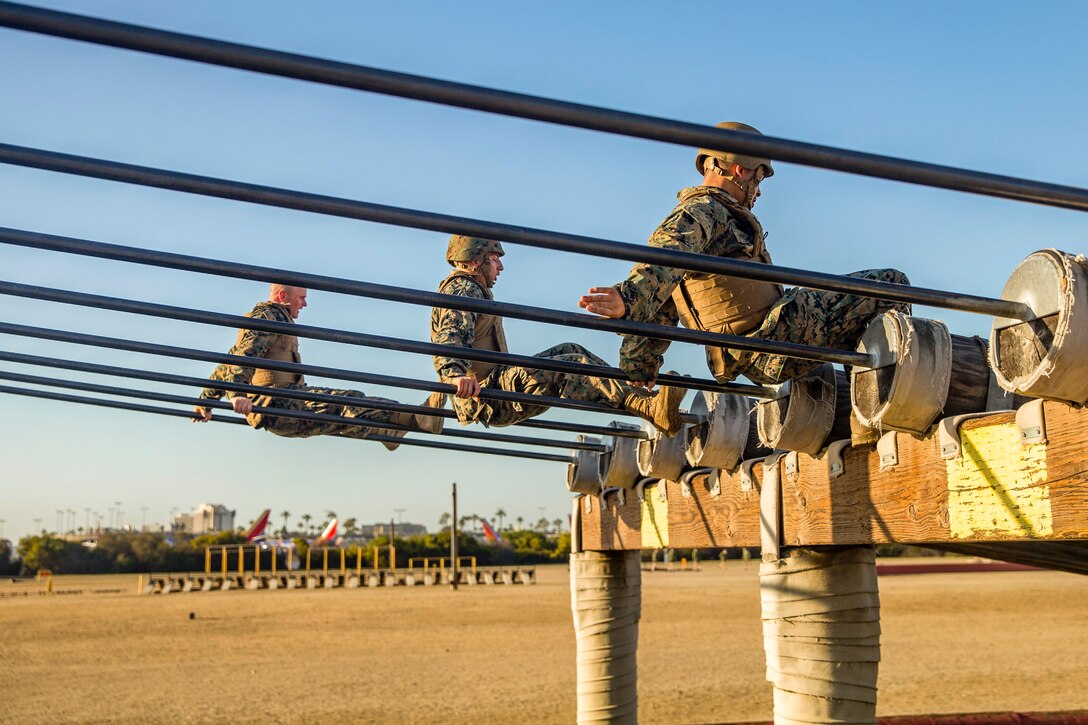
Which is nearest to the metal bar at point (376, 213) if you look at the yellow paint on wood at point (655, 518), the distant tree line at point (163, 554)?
the yellow paint on wood at point (655, 518)

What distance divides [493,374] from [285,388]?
75.2 inches

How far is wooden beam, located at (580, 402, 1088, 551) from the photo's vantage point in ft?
9.77

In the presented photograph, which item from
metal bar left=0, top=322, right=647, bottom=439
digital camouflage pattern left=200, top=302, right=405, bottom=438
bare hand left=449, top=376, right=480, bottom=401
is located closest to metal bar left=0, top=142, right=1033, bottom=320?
metal bar left=0, top=322, right=647, bottom=439

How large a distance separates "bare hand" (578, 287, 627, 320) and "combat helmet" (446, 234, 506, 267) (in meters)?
2.60

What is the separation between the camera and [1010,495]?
321 centimetres

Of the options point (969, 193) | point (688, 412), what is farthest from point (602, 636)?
point (969, 193)

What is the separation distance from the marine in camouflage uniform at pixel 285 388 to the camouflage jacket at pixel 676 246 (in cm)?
247

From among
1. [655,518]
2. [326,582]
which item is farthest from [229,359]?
[326,582]

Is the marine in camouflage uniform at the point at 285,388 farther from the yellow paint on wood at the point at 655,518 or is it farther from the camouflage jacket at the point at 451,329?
the yellow paint on wood at the point at 655,518

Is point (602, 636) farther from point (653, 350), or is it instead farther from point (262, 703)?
point (262, 703)

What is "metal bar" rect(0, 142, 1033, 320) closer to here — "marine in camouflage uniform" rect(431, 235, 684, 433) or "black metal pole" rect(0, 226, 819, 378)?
"black metal pole" rect(0, 226, 819, 378)

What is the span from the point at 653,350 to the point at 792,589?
1357 mm

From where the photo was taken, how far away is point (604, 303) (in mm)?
3270

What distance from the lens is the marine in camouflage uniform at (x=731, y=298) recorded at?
3572mm
